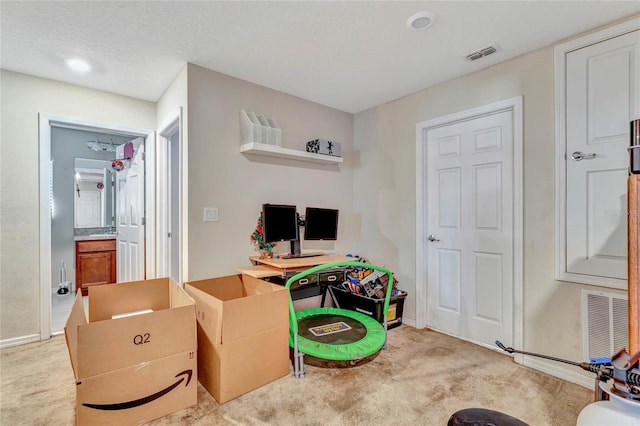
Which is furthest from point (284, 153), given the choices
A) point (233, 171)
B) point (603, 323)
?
point (603, 323)

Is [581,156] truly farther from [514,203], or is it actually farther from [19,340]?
[19,340]

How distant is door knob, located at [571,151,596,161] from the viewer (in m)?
2.13

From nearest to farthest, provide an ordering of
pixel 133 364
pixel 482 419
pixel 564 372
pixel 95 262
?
1. pixel 482 419
2. pixel 133 364
3. pixel 564 372
4. pixel 95 262

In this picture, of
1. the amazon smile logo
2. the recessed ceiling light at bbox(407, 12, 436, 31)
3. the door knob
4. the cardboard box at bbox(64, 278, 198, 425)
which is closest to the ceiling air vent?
the recessed ceiling light at bbox(407, 12, 436, 31)

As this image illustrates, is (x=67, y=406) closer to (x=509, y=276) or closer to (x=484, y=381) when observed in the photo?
(x=484, y=381)

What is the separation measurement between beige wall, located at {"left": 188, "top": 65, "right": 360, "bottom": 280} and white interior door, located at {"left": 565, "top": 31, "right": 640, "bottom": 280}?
Answer: 2298 millimetres

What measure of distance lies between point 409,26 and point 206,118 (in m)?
1.81

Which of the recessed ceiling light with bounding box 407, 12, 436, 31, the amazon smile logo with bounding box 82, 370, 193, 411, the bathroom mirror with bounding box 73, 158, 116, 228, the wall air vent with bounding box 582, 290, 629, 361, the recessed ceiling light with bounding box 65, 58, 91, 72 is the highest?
the recessed ceiling light with bounding box 65, 58, 91, 72

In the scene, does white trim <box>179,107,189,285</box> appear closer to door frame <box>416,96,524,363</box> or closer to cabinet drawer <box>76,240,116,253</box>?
door frame <box>416,96,524,363</box>

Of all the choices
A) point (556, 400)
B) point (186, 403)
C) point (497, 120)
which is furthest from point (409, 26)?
point (186, 403)

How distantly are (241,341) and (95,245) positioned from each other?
3.88 metres

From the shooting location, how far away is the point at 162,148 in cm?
351

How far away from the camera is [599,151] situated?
6.91 feet

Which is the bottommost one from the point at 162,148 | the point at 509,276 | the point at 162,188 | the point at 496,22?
the point at 509,276
